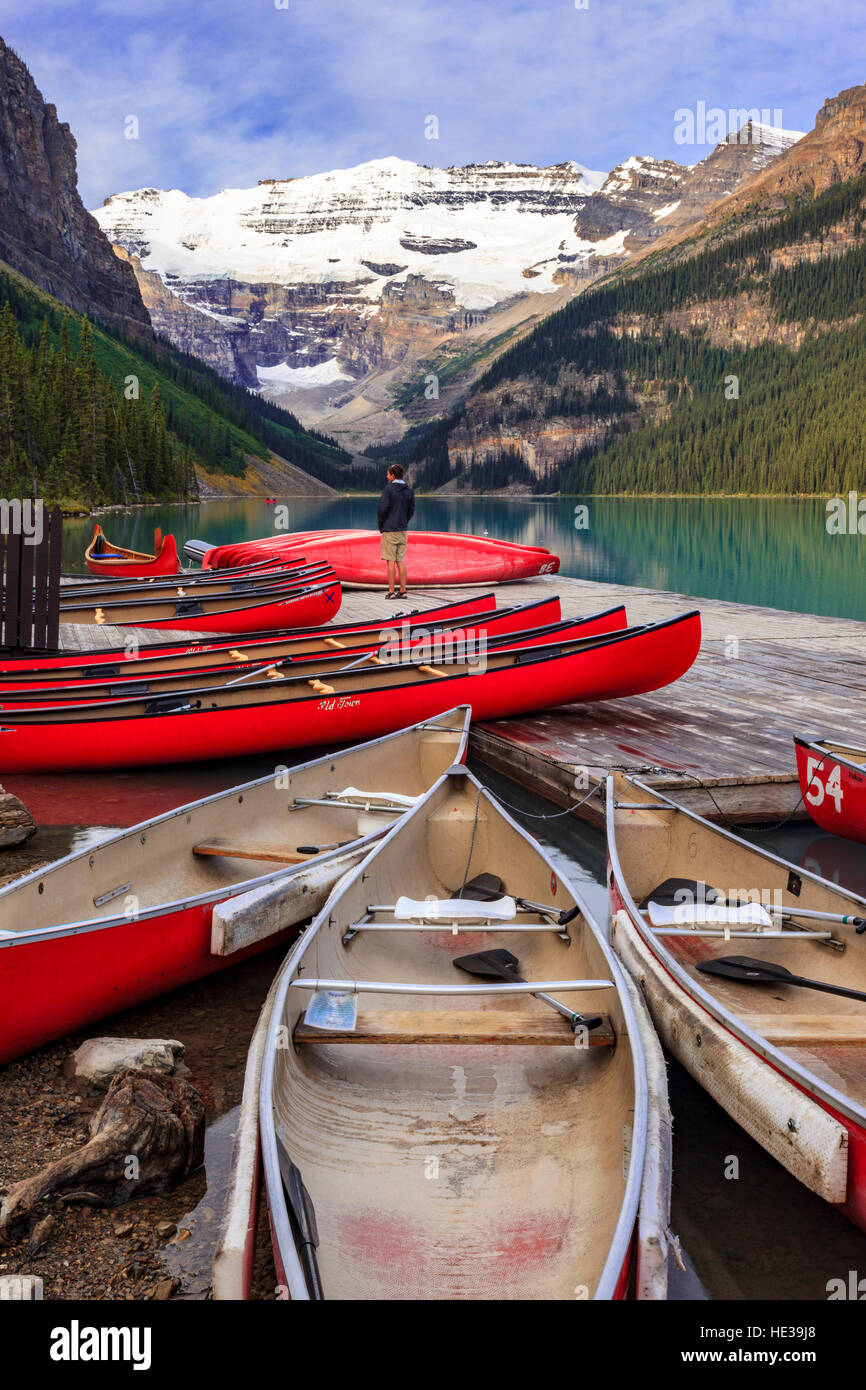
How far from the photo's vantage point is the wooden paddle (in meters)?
5.73

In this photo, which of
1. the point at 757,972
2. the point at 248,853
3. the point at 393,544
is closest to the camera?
the point at 757,972

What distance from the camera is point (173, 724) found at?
11.9 meters

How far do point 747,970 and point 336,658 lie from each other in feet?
29.1

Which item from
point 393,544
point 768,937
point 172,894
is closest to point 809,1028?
point 768,937

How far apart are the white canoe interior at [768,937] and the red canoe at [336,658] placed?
5.67 metres

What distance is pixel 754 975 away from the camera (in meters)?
6.09

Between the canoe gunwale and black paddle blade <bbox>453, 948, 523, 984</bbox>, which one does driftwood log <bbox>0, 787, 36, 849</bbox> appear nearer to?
black paddle blade <bbox>453, 948, 523, 984</bbox>

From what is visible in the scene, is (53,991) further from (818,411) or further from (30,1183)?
(818,411)

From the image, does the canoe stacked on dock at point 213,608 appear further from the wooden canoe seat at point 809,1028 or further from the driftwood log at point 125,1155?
the wooden canoe seat at point 809,1028

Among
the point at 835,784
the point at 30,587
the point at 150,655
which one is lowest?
the point at 835,784

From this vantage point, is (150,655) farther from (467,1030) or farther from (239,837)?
(467,1030)

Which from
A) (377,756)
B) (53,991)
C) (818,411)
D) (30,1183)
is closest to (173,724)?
(377,756)

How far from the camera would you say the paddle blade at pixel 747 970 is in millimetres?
5992
